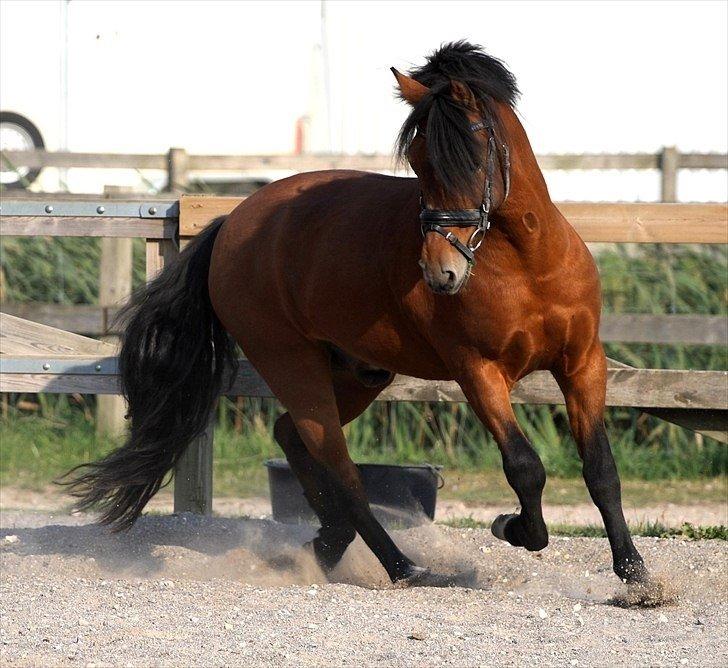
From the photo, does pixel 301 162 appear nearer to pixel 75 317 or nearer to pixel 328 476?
pixel 75 317

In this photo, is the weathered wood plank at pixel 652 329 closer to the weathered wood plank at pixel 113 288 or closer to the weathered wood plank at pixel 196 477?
the weathered wood plank at pixel 196 477

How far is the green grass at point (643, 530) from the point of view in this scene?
5633 mm

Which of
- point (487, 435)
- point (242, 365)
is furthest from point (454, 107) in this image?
point (487, 435)

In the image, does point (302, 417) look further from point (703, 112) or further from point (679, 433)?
point (703, 112)

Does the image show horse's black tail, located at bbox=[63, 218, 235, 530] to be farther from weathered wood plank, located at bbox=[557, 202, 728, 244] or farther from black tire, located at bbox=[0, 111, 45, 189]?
black tire, located at bbox=[0, 111, 45, 189]

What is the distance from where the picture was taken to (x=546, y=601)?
439 centimetres

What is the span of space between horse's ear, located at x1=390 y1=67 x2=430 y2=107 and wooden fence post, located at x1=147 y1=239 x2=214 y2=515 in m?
2.08

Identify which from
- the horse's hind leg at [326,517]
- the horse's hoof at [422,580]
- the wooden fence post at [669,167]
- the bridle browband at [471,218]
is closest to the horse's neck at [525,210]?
the bridle browband at [471,218]

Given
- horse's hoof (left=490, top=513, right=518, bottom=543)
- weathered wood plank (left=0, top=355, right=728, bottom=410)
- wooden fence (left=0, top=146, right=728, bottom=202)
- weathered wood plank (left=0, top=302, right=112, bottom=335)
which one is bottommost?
horse's hoof (left=490, top=513, right=518, bottom=543)

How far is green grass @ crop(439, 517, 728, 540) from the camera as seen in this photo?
563 cm

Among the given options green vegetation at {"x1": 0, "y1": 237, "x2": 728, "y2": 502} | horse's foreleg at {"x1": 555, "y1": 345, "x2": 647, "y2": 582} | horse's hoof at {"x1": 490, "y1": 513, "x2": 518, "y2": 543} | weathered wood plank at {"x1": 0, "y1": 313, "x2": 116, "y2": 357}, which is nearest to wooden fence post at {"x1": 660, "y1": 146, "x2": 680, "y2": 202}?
green vegetation at {"x1": 0, "y1": 237, "x2": 728, "y2": 502}

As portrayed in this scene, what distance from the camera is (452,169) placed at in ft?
12.6

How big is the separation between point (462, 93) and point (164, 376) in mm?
2028

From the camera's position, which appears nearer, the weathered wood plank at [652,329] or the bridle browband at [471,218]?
the bridle browband at [471,218]
